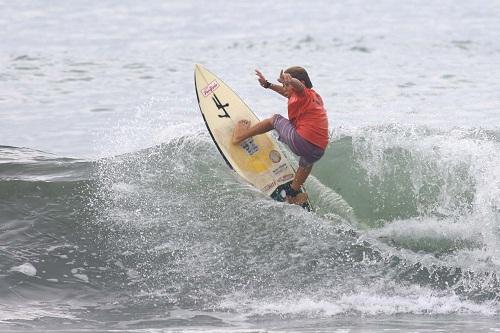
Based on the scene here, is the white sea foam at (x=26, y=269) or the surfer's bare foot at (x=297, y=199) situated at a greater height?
the surfer's bare foot at (x=297, y=199)

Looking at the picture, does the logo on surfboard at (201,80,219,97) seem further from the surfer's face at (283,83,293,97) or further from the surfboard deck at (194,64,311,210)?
the surfer's face at (283,83,293,97)

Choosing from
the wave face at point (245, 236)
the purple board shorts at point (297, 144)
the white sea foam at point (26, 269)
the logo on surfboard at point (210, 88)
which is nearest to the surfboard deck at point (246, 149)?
the logo on surfboard at point (210, 88)

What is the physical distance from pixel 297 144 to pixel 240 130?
114 centimetres

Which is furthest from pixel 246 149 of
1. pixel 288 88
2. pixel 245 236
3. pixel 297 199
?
pixel 245 236

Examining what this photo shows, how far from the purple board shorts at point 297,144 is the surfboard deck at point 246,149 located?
66 cm

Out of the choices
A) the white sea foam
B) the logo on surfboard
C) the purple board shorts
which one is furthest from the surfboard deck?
the white sea foam

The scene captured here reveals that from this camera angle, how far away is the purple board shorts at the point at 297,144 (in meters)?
10.3

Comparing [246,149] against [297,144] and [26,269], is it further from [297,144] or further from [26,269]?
[26,269]

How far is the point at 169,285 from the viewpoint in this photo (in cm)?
932

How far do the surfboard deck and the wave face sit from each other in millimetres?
244

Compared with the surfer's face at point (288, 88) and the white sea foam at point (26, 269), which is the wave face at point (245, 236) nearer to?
the white sea foam at point (26, 269)

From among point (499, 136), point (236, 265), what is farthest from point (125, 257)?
point (499, 136)

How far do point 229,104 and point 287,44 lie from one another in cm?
1897

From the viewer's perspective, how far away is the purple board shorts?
10.3 m
